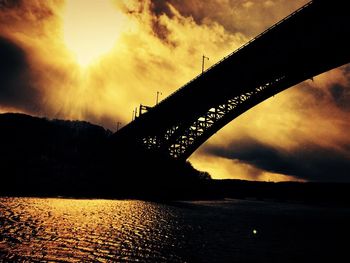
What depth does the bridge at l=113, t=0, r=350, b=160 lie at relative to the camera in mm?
27062

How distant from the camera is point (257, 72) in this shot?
119ft

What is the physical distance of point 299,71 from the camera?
3362cm

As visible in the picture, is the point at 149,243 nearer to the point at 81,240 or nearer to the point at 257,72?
the point at 81,240

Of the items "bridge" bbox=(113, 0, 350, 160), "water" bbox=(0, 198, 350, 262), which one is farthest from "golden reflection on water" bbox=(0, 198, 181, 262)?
"bridge" bbox=(113, 0, 350, 160)

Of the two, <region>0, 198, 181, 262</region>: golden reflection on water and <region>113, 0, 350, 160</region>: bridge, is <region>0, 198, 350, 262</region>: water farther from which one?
<region>113, 0, 350, 160</region>: bridge

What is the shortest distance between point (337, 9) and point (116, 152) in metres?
57.6

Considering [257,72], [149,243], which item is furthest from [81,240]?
[257,72]

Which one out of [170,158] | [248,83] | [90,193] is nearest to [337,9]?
[248,83]

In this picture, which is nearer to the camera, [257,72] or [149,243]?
[149,243]

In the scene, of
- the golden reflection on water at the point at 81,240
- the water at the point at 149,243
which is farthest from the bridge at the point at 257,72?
the golden reflection on water at the point at 81,240

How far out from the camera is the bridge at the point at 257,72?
27062 mm

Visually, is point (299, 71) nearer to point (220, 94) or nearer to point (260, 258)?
point (220, 94)

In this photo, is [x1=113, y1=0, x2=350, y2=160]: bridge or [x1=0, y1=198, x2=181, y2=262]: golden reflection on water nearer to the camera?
[x1=0, y1=198, x2=181, y2=262]: golden reflection on water

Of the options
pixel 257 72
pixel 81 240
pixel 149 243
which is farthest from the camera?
pixel 257 72
